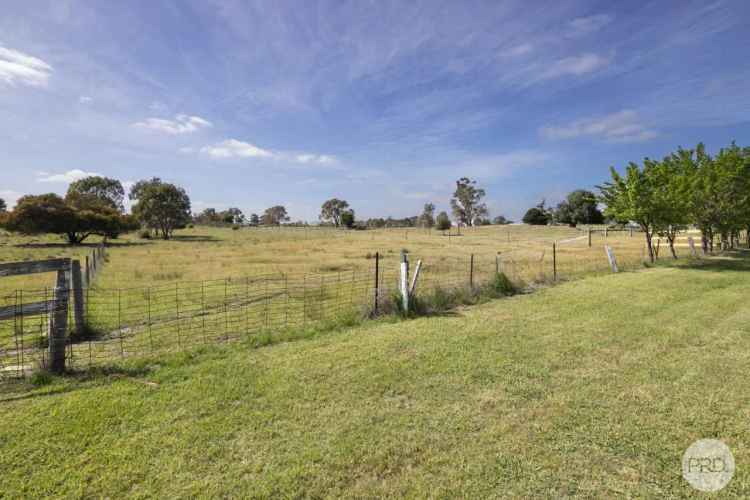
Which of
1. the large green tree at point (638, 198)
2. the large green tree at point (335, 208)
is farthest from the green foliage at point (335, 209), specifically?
the large green tree at point (638, 198)

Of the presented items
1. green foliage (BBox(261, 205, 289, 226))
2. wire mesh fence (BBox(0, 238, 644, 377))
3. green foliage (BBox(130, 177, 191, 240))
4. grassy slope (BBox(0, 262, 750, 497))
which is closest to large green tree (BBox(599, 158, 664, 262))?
wire mesh fence (BBox(0, 238, 644, 377))

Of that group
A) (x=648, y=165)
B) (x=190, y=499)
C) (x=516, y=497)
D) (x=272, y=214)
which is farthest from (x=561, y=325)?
(x=272, y=214)

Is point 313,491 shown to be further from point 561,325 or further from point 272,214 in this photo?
point 272,214

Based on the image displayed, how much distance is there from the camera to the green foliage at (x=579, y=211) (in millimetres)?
79188

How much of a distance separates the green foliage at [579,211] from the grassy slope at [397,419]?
83.5 meters

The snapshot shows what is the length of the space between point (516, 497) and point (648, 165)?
67.2ft

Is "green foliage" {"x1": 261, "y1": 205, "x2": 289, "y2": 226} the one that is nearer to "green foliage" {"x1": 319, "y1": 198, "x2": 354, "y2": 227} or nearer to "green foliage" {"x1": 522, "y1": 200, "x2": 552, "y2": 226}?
"green foliage" {"x1": 319, "y1": 198, "x2": 354, "y2": 227}

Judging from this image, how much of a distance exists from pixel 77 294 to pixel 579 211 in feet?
293

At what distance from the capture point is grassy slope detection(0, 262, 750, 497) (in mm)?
2828

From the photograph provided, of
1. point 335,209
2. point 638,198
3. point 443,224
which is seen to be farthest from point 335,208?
point 638,198

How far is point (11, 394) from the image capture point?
411 centimetres

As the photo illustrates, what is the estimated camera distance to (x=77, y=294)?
650cm

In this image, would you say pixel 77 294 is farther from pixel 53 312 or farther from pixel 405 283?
pixel 405 283

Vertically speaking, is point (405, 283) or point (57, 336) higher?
point (405, 283)
